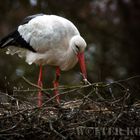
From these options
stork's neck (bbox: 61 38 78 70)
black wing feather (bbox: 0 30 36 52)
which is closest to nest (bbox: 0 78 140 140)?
stork's neck (bbox: 61 38 78 70)

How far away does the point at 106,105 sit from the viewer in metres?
7.05

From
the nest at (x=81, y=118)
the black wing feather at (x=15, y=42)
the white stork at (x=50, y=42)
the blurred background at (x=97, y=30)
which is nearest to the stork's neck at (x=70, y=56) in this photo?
the white stork at (x=50, y=42)

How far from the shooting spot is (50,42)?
9078 mm

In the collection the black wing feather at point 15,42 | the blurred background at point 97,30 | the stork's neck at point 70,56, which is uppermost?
the black wing feather at point 15,42

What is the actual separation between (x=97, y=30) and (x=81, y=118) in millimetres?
7525

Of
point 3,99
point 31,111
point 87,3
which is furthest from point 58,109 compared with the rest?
point 87,3

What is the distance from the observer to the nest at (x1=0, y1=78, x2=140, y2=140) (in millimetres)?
6750

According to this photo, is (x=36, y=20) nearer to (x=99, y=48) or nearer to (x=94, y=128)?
(x=94, y=128)

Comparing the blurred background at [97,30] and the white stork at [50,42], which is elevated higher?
the white stork at [50,42]

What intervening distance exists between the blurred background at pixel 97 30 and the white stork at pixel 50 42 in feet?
9.39

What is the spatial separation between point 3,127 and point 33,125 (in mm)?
341

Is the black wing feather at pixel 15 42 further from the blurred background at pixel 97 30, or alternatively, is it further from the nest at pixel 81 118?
the blurred background at pixel 97 30

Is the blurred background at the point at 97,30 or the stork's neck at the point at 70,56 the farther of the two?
the blurred background at the point at 97,30

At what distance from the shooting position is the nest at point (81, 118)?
22.1ft
